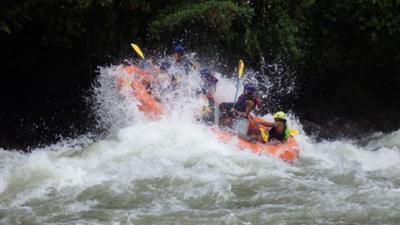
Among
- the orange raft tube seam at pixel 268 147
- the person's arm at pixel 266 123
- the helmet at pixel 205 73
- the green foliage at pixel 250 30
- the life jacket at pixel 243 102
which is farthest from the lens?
the helmet at pixel 205 73

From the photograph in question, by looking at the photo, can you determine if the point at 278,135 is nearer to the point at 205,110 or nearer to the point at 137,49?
the point at 205,110

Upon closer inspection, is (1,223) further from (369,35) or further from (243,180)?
(369,35)

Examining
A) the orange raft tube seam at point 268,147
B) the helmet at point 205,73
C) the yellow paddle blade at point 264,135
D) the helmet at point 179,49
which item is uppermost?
the helmet at point 179,49

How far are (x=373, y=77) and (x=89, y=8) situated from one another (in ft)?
20.9

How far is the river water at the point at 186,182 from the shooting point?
571 cm

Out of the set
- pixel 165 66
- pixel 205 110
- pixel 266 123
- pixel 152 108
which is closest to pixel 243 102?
pixel 266 123

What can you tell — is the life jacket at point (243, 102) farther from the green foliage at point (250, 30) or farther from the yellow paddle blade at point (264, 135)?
the green foliage at point (250, 30)

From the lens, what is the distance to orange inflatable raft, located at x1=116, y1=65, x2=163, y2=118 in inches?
374

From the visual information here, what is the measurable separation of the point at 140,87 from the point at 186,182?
3.41 m

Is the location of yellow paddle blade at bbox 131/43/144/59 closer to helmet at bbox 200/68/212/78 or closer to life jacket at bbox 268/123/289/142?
helmet at bbox 200/68/212/78

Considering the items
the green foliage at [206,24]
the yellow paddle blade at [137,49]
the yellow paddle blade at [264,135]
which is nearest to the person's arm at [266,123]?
the yellow paddle blade at [264,135]

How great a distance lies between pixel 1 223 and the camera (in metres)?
5.48

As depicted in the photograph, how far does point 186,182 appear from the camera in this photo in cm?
678

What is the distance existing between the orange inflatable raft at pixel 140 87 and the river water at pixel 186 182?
0.17 m
